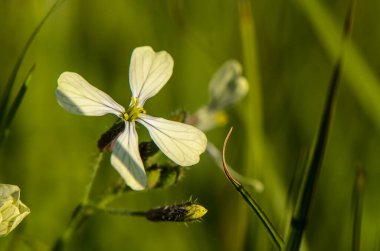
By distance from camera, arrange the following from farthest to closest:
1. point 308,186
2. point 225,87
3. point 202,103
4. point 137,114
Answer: point 202,103, point 225,87, point 137,114, point 308,186

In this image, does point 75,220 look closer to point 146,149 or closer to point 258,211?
point 146,149

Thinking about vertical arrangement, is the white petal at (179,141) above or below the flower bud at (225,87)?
below

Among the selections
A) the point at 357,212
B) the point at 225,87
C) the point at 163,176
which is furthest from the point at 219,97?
the point at 357,212

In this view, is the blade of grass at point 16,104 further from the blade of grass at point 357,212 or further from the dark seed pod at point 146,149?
the blade of grass at point 357,212

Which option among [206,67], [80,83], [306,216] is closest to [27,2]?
[206,67]

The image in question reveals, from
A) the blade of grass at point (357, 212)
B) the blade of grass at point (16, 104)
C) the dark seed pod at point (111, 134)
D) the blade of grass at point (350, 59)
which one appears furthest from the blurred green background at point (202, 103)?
the dark seed pod at point (111, 134)

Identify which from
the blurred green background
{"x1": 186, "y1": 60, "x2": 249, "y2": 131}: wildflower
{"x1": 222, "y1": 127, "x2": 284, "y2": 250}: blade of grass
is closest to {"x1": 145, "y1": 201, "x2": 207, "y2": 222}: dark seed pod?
{"x1": 222, "y1": 127, "x2": 284, "y2": 250}: blade of grass

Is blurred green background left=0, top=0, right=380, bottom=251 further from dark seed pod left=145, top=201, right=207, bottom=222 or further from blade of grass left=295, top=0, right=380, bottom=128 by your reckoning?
dark seed pod left=145, top=201, right=207, bottom=222

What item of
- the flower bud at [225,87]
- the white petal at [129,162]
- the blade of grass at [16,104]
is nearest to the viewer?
the white petal at [129,162]
